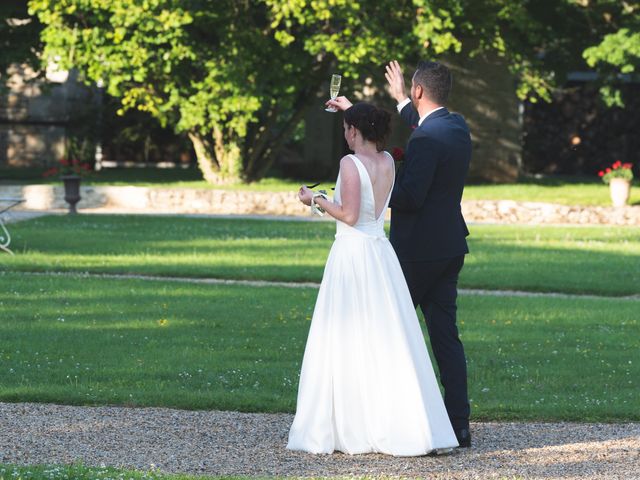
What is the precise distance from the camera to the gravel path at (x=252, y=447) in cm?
597

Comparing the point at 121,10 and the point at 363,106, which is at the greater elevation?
the point at 121,10

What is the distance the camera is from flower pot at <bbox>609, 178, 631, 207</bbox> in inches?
992

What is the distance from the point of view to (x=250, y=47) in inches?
1044

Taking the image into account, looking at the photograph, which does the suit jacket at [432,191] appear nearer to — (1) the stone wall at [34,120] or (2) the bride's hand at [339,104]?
(2) the bride's hand at [339,104]

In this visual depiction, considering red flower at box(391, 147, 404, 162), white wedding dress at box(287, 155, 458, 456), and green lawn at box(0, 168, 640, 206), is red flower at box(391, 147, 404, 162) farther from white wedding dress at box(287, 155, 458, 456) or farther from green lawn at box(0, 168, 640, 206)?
green lawn at box(0, 168, 640, 206)

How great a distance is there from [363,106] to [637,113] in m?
31.1

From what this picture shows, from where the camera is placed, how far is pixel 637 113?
118ft

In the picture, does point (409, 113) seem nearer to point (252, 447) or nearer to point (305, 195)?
point (305, 195)

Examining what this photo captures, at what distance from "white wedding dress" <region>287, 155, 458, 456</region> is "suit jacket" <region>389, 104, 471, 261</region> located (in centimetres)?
16

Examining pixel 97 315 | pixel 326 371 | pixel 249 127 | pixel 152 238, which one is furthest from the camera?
pixel 249 127

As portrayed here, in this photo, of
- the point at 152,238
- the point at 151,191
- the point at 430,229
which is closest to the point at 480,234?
the point at 152,238

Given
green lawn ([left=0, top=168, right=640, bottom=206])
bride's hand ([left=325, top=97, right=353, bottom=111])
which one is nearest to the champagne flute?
bride's hand ([left=325, top=97, right=353, bottom=111])

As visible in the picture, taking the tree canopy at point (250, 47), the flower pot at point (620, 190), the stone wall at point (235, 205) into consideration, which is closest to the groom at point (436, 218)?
the stone wall at point (235, 205)

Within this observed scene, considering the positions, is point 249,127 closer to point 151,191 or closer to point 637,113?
point 151,191
